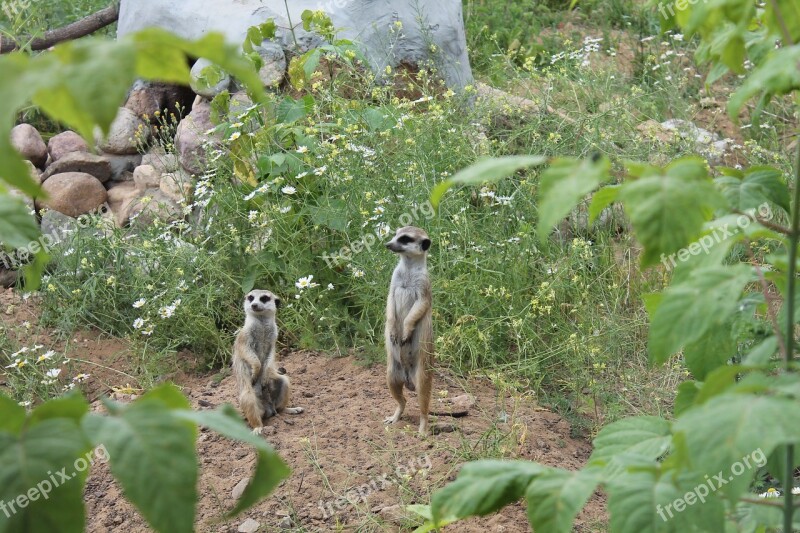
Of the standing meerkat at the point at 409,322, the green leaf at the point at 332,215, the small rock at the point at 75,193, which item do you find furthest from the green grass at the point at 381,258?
the small rock at the point at 75,193

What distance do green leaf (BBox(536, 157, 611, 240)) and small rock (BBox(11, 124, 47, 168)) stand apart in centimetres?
735

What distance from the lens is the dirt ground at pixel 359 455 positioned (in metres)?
3.85

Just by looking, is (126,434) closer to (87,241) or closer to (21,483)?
(21,483)

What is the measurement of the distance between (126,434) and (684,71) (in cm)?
808

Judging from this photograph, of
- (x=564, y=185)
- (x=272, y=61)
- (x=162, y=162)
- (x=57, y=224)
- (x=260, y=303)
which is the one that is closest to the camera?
(x=564, y=185)

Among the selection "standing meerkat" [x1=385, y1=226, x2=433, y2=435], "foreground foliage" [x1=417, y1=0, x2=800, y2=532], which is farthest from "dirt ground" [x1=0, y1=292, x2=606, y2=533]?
"foreground foliage" [x1=417, y1=0, x2=800, y2=532]

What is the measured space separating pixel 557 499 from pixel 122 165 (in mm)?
7122

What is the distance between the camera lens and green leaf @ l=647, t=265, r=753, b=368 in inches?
57.6

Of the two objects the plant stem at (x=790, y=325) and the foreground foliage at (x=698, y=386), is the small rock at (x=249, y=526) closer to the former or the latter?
the foreground foliage at (x=698, y=386)

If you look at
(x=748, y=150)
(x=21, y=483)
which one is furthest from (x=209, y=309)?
(x=21, y=483)

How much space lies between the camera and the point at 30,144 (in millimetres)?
7945

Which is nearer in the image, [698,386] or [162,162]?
[698,386]

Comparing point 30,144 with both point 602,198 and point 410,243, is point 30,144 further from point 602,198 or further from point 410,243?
point 602,198

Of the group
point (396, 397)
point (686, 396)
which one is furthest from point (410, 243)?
point (686, 396)
